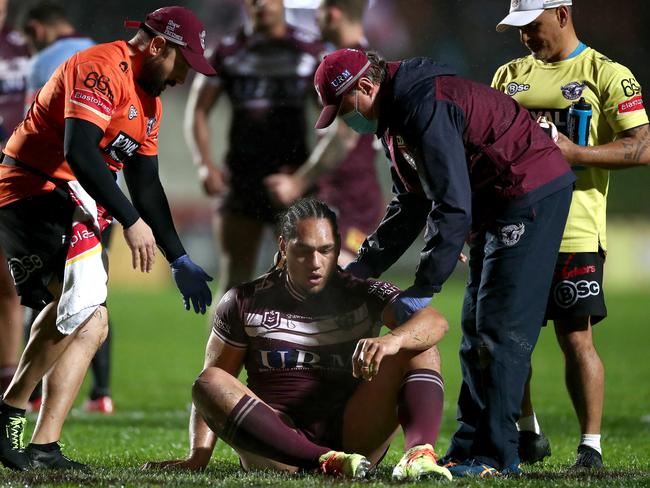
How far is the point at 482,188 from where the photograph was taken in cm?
423

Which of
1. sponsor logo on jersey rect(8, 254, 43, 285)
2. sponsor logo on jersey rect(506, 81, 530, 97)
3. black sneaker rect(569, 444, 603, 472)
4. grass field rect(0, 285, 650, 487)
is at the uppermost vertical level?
sponsor logo on jersey rect(506, 81, 530, 97)

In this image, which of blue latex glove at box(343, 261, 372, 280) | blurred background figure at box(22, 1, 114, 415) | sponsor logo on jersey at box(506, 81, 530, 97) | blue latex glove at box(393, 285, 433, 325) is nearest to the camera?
blue latex glove at box(393, 285, 433, 325)

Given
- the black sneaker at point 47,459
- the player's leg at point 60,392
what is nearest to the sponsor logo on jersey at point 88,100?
the player's leg at point 60,392

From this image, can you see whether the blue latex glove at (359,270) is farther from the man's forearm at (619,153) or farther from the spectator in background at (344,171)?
the spectator in background at (344,171)

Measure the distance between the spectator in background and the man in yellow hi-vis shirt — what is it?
86.4 inches

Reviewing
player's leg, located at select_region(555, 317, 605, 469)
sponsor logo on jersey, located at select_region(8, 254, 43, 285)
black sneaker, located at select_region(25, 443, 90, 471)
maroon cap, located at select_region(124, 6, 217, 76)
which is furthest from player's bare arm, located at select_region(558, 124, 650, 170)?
black sneaker, located at select_region(25, 443, 90, 471)

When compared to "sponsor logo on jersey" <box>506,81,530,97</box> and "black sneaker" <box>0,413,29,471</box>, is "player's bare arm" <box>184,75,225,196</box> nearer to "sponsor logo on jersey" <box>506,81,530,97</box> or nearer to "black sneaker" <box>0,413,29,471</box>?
"sponsor logo on jersey" <box>506,81,530,97</box>

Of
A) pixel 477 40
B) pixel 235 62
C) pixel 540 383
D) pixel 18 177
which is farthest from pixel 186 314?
pixel 18 177

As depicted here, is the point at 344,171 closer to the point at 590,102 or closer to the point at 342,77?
the point at 590,102

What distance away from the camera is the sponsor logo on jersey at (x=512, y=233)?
4.18 m

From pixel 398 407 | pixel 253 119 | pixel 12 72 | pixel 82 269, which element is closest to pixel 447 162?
pixel 398 407

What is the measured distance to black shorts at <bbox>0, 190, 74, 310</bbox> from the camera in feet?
14.1

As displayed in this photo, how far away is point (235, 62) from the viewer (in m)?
7.49

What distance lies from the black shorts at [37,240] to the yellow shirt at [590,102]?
6.50 feet
